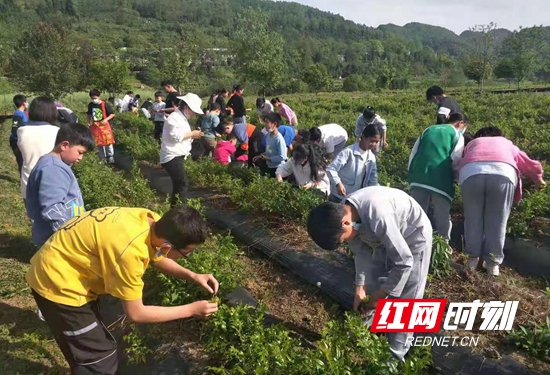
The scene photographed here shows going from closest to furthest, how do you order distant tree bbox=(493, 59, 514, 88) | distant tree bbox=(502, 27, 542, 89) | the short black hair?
the short black hair → distant tree bbox=(502, 27, 542, 89) → distant tree bbox=(493, 59, 514, 88)

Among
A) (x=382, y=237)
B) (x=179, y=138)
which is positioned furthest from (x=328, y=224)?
(x=179, y=138)

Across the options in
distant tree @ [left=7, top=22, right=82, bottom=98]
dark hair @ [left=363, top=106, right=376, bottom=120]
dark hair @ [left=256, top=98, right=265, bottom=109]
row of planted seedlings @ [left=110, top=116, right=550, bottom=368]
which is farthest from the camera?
distant tree @ [left=7, top=22, right=82, bottom=98]

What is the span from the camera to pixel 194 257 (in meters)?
3.48

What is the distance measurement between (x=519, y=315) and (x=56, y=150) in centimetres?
389

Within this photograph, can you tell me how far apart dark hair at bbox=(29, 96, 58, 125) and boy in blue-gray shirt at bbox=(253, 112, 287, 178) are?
2836mm

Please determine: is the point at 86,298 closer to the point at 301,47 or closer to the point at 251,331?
the point at 251,331

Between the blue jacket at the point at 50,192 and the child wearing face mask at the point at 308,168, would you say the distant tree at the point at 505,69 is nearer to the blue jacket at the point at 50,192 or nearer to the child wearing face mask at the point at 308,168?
the child wearing face mask at the point at 308,168

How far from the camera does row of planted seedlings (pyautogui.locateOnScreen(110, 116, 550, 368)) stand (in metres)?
2.94

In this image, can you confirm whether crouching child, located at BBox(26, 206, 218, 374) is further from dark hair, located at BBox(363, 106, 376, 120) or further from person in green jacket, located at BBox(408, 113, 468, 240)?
dark hair, located at BBox(363, 106, 376, 120)

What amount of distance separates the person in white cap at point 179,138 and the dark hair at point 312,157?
1311 mm

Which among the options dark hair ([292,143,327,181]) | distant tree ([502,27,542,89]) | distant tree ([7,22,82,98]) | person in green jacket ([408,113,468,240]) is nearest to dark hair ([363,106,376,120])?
dark hair ([292,143,327,181])

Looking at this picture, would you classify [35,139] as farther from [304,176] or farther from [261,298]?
[304,176]

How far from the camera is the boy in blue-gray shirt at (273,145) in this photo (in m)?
5.91

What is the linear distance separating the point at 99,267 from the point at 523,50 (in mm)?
53139
